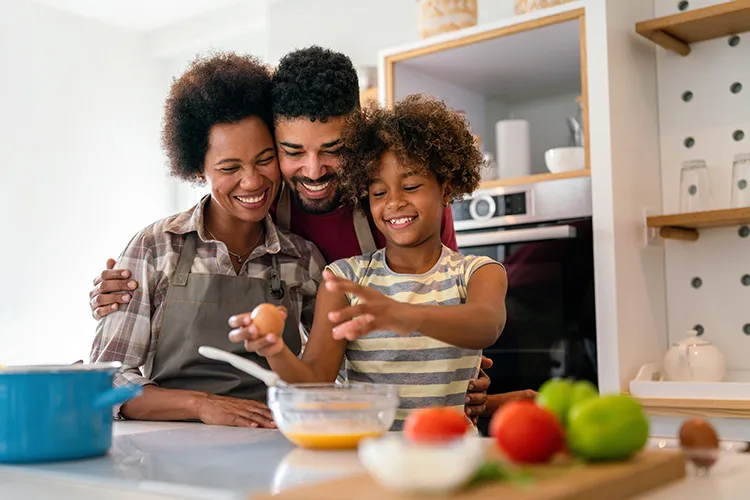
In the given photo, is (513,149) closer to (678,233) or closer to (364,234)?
(678,233)

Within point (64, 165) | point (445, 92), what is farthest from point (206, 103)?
point (64, 165)

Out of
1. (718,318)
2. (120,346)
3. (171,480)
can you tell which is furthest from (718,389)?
(171,480)

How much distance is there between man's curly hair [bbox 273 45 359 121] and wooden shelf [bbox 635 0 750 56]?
1090 mm

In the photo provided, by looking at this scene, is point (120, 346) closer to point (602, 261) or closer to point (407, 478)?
point (407, 478)

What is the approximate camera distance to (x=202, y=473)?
790 millimetres

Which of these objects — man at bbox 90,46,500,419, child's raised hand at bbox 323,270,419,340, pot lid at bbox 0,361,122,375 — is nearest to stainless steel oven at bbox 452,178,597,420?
man at bbox 90,46,500,419

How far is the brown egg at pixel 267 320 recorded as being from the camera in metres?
1.04

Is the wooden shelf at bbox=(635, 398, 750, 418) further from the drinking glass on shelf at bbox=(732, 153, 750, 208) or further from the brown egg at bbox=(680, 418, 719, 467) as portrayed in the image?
the brown egg at bbox=(680, 418, 719, 467)

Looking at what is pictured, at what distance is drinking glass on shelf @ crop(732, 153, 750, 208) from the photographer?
236 centimetres

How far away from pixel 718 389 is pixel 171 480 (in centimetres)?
171

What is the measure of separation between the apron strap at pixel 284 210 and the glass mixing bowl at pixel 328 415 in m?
0.89

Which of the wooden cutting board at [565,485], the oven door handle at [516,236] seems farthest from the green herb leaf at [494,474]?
the oven door handle at [516,236]

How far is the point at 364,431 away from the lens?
906 millimetres

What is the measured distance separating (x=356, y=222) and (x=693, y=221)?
3.61ft
